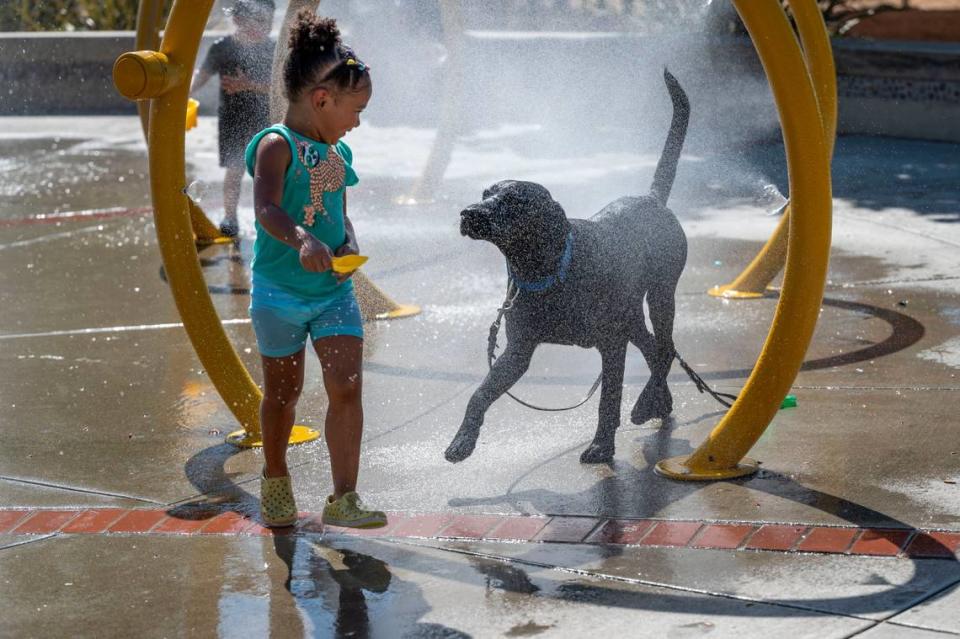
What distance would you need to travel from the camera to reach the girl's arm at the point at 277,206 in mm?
3777

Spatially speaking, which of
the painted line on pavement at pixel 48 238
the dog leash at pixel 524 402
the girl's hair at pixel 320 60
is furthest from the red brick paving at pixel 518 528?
the painted line on pavement at pixel 48 238

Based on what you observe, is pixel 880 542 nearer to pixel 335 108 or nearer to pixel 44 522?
pixel 335 108

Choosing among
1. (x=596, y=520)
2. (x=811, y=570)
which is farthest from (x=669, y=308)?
(x=811, y=570)

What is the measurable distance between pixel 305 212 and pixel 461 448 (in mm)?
1005

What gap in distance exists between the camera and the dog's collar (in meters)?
4.54

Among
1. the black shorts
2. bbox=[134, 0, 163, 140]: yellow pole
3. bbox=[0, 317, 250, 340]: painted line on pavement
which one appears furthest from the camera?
the black shorts

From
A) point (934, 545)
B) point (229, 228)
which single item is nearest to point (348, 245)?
point (934, 545)

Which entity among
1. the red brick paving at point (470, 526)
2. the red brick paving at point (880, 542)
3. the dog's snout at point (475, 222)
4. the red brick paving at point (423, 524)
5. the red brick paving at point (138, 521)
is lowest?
the red brick paving at point (138, 521)

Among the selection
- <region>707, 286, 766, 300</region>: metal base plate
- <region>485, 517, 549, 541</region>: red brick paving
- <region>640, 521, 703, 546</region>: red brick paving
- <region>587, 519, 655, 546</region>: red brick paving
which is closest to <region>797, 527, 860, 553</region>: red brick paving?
<region>640, 521, 703, 546</region>: red brick paving

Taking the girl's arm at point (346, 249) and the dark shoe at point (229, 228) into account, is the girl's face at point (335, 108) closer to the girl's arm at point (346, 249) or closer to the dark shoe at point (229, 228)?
the girl's arm at point (346, 249)

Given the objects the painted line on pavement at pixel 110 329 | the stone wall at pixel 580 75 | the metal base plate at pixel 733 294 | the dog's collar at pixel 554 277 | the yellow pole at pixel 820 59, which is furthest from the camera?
the stone wall at pixel 580 75

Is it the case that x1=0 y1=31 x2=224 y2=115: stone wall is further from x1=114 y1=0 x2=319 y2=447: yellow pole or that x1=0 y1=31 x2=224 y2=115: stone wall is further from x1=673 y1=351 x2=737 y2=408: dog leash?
x1=673 y1=351 x2=737 y2=408: dog leash

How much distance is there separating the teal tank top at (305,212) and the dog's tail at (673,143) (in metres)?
1.45

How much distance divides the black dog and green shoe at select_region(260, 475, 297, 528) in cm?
57
